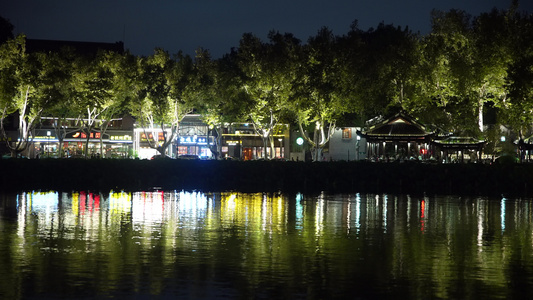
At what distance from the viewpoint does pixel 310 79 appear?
210ft

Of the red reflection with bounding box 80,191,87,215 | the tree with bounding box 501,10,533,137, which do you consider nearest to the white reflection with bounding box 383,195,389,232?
the red reflection with bounding box 80,191,87,215

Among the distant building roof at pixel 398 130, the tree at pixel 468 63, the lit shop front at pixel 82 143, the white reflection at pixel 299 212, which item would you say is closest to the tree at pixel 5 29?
the lit shop front at pixel 82 143

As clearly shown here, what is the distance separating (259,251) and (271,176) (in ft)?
105

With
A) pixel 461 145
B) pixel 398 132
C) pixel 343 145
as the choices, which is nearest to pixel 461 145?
pixel 461 145

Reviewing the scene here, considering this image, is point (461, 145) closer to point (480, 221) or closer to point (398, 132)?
point (398, 132)

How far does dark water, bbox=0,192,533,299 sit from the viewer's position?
1492cm

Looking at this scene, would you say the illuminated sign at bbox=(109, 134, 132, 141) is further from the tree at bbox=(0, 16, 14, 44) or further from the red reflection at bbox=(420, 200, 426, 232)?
the red reflection at bbox=(420, 200, 426, 232)

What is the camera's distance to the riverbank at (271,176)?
49250mm

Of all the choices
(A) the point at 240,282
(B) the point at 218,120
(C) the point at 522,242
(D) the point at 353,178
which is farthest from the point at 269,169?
(A) the point at 240,282

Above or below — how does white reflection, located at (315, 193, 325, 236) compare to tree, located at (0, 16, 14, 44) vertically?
below

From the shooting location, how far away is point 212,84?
71438 millimetres

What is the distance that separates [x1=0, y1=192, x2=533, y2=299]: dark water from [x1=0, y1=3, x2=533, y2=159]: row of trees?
2445 cm

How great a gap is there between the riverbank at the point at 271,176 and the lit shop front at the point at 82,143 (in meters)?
41.8

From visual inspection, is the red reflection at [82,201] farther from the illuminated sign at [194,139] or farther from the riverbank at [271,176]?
the illuminated sign at [194,139]
